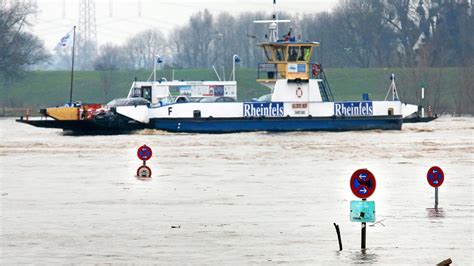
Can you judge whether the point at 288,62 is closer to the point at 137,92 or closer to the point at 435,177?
the point at 137,92

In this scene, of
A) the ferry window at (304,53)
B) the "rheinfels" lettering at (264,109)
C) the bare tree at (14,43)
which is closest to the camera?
the "rheinfels" lettering at (264,109)

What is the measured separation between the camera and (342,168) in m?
40.2

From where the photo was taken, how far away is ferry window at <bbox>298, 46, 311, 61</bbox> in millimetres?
69250

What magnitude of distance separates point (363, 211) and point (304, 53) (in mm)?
50001

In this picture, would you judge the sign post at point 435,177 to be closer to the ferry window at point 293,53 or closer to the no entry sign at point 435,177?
the no entry sign at point 435,177

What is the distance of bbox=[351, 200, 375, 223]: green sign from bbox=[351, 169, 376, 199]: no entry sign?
0.15m

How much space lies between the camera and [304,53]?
6950 centimetres

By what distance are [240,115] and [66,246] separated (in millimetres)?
45078

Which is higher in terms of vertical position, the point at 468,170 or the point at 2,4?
the point at 2,4

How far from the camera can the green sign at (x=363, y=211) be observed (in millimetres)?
19797

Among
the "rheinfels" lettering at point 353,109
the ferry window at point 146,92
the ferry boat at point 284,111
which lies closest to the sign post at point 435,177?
the ferry boat at point 284,111

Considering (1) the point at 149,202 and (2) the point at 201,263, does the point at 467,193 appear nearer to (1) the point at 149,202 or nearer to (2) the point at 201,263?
(1) the point at 149,202

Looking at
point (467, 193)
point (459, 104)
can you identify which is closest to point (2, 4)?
point (459, 104)

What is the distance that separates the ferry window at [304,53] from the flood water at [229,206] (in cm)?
1669
